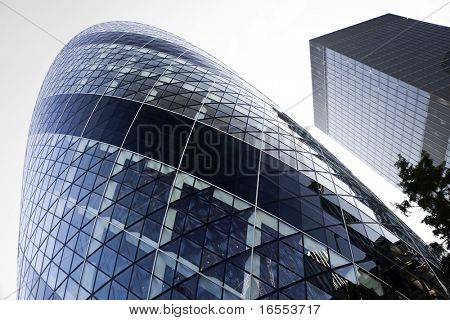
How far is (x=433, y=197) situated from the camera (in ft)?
53.7

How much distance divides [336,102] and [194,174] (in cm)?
8014

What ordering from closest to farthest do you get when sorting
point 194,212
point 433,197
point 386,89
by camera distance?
1. point 433,197
2. point 194,212
3. point 386,89

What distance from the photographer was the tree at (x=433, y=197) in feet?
50.1

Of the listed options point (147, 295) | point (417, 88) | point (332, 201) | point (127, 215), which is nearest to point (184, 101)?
point (127, 215)

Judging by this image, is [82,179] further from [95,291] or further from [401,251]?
[401,251]

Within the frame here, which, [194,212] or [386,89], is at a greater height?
[386,89]

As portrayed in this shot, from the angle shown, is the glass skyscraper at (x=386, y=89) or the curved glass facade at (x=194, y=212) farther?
the glass skyscraper at (x=386, y=89)

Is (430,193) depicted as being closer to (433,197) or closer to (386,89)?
(433,197)

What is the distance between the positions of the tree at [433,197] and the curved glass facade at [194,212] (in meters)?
3.00

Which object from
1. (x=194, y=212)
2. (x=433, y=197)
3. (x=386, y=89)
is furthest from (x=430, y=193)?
(x=386, y=89)

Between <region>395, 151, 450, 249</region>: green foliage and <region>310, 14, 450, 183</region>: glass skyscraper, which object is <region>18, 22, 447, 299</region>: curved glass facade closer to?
Result: <region>395, 151, 450, 249</region>: green foliage

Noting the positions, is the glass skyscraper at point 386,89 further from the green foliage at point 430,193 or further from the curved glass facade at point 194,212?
the green foliage at point 430,193

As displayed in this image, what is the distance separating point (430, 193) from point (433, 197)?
9.0 inches

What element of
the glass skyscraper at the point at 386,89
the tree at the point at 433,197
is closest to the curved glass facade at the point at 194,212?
the tree at the point at 433,197
